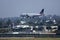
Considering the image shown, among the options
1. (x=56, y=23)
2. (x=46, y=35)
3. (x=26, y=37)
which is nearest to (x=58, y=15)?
(x=56, y=23)

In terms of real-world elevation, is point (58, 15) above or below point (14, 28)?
above

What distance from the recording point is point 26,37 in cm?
649

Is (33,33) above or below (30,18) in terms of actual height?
below

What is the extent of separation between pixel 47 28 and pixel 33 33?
559 millimetres

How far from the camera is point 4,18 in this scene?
6469 millimetres

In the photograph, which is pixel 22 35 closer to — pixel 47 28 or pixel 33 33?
pixel 33 33

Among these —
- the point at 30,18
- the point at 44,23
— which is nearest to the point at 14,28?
the point at 30,18

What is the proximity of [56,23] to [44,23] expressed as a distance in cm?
45

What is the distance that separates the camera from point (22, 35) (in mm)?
6609

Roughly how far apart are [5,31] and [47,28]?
1.58m

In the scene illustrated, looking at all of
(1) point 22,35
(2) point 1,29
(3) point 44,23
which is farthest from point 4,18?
(3) point 44,23

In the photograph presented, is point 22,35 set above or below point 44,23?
below

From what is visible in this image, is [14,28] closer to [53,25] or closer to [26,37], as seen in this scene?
[26,37]

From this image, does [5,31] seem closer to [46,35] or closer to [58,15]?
[46,35]
